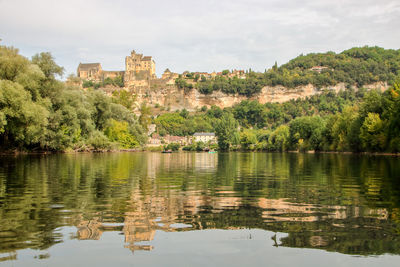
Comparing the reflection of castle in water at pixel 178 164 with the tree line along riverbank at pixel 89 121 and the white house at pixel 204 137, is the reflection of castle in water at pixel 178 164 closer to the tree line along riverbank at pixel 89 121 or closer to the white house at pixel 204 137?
the tree line along riverbank at pixel 89 121

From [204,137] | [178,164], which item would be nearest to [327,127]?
[178,164]

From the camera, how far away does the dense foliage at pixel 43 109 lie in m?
34.1

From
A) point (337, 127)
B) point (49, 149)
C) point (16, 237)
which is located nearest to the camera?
point (16, 237)

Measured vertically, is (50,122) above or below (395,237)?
above

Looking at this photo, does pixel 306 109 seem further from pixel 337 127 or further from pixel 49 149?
pixel 49 149

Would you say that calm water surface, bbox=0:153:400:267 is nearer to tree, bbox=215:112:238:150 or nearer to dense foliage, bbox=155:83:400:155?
dense foliage, bbox=155:83:400:155

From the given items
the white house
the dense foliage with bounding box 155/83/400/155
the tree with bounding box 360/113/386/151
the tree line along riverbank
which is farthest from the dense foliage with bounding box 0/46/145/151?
the white house

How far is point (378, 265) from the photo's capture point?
17.7 feet

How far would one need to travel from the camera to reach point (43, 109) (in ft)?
121

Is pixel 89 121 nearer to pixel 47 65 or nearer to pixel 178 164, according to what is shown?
pixel 47 65

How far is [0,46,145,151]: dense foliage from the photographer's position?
34.1m

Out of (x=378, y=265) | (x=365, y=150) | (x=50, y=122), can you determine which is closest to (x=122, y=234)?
(x=378, y=265)

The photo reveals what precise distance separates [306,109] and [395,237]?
624 ft

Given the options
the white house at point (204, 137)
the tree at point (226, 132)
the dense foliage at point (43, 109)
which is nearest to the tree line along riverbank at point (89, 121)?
the dense foliage at point (43, 109)
